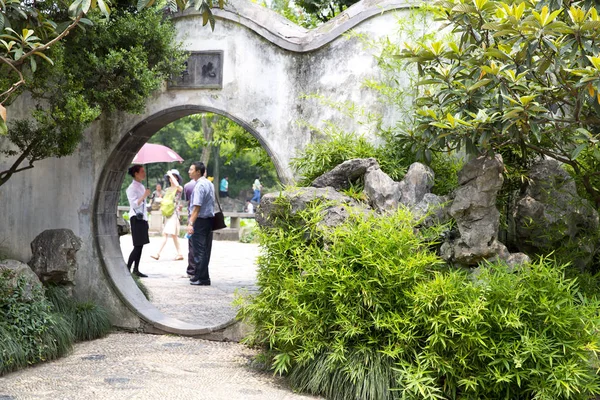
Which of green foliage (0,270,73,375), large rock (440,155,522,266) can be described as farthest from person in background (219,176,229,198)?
large rock (440,155,522,266)

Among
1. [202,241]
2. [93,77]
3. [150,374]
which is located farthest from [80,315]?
[202,241]

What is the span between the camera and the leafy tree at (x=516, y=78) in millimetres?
4441

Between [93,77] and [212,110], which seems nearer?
[93,77]

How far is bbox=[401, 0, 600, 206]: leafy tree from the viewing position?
444 centimetres

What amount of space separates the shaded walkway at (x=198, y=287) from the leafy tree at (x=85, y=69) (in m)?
1.94

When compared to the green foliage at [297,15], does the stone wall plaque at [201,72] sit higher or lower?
lower

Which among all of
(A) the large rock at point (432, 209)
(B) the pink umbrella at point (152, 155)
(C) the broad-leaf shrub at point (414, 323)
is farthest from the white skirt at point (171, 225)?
(A) the large rock at point (432, 209)

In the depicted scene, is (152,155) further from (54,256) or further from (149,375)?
(149,375)

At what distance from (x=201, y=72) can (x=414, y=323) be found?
11.0 feet

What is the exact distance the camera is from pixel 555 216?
536cm

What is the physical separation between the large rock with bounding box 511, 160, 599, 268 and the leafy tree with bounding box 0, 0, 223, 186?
3.01 meters

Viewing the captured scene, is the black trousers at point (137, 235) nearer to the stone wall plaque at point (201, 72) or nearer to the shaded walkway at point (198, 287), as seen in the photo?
the shaded walkway at point (198, 287)

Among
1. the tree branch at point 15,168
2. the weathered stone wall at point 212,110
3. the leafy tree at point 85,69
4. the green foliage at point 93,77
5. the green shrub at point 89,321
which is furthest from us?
the green shrub at point 89,321

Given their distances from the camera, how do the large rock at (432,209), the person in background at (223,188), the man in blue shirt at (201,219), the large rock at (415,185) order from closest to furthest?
the large rock at (432,209) → the large rock at (415,185) → the man in blue shirt at (201,219) → the person in background at (223,188)
